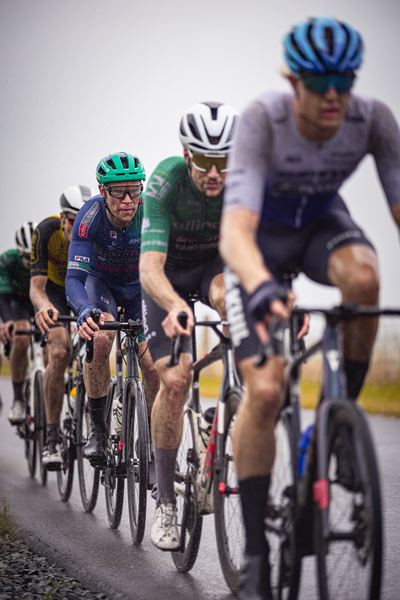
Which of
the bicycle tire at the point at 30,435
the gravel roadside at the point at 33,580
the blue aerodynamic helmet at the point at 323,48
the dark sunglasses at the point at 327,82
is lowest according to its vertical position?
the bicycle tire at the point at 30,435

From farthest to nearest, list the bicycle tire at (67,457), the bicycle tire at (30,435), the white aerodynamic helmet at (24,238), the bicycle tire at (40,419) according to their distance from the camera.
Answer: the white aerodynamic helmet at (24,238)
the bicycle tire at (30,435)
the bicycle tire at (40,419)
the bicycle tire at (67,457)

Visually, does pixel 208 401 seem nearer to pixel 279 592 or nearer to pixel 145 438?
pixel 145 438

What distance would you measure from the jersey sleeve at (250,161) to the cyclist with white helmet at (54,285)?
391 cm

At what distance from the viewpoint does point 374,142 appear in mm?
2969

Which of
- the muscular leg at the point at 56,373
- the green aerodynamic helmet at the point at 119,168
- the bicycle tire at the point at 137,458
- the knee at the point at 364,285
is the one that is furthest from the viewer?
the muscular leg at the point at 56,373

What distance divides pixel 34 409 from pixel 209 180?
446 cm

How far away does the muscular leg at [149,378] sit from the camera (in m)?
5.38

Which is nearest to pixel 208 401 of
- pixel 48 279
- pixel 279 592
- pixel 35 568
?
pixel 48 279

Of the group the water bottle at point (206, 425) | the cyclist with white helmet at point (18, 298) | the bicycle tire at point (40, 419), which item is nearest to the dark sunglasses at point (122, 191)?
the water bottle at point (206, 425)

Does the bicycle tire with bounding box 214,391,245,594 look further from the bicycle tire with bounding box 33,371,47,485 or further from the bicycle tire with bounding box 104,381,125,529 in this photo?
the bicycle tire with bounding box 33,371,47,485

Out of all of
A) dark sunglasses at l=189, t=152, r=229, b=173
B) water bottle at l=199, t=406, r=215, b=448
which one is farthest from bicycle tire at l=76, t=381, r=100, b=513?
dark sunglasses at l=189, t=152, r=229, b=173

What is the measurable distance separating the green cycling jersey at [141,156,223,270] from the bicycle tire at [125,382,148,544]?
3.65 feet

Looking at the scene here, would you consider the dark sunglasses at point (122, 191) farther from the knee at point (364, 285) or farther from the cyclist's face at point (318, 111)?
the knee at point (364, 285)

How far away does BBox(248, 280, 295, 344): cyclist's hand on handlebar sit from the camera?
2457 millimetres
